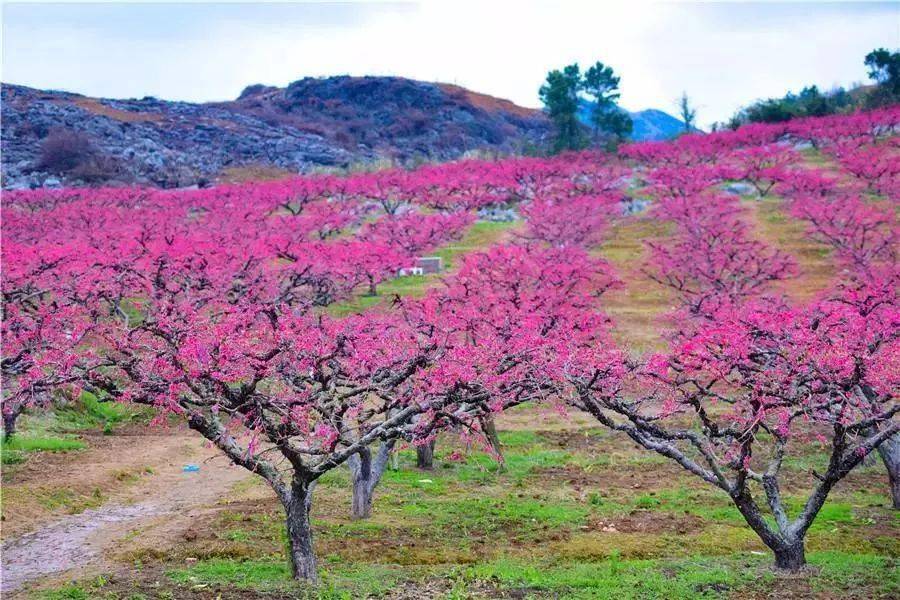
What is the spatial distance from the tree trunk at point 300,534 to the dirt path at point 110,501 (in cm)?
132

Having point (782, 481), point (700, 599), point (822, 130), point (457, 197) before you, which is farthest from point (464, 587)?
point (822, 130)

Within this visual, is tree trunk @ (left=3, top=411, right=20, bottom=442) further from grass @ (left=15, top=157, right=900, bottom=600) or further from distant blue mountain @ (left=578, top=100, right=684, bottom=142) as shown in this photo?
distant blue mountain @ (left=578, top=100, right=684, bottom=142)

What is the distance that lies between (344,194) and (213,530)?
142 feet

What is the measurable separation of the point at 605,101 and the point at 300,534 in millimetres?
75010

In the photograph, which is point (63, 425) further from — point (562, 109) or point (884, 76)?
point (884, 76)

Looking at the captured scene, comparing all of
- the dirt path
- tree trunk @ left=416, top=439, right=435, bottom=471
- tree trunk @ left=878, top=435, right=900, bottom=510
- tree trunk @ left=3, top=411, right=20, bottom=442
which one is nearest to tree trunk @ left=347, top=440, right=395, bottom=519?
the dirt path

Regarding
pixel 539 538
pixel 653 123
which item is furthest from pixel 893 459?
pixel 653 123

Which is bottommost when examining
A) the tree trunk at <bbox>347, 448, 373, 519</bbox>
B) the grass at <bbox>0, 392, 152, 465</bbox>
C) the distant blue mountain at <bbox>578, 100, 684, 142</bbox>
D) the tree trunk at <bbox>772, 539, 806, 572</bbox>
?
the grass at <bbox>0, 392, 152, 465</bbox>

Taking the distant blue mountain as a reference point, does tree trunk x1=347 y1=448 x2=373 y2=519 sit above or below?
below

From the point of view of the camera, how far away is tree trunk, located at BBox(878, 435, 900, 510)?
15.1 m

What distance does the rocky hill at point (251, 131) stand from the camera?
7638cm

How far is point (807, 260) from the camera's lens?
4162cm

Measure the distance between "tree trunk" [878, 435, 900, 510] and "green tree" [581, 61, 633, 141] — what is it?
6374 centimetres

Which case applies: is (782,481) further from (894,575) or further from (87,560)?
(87,560)
